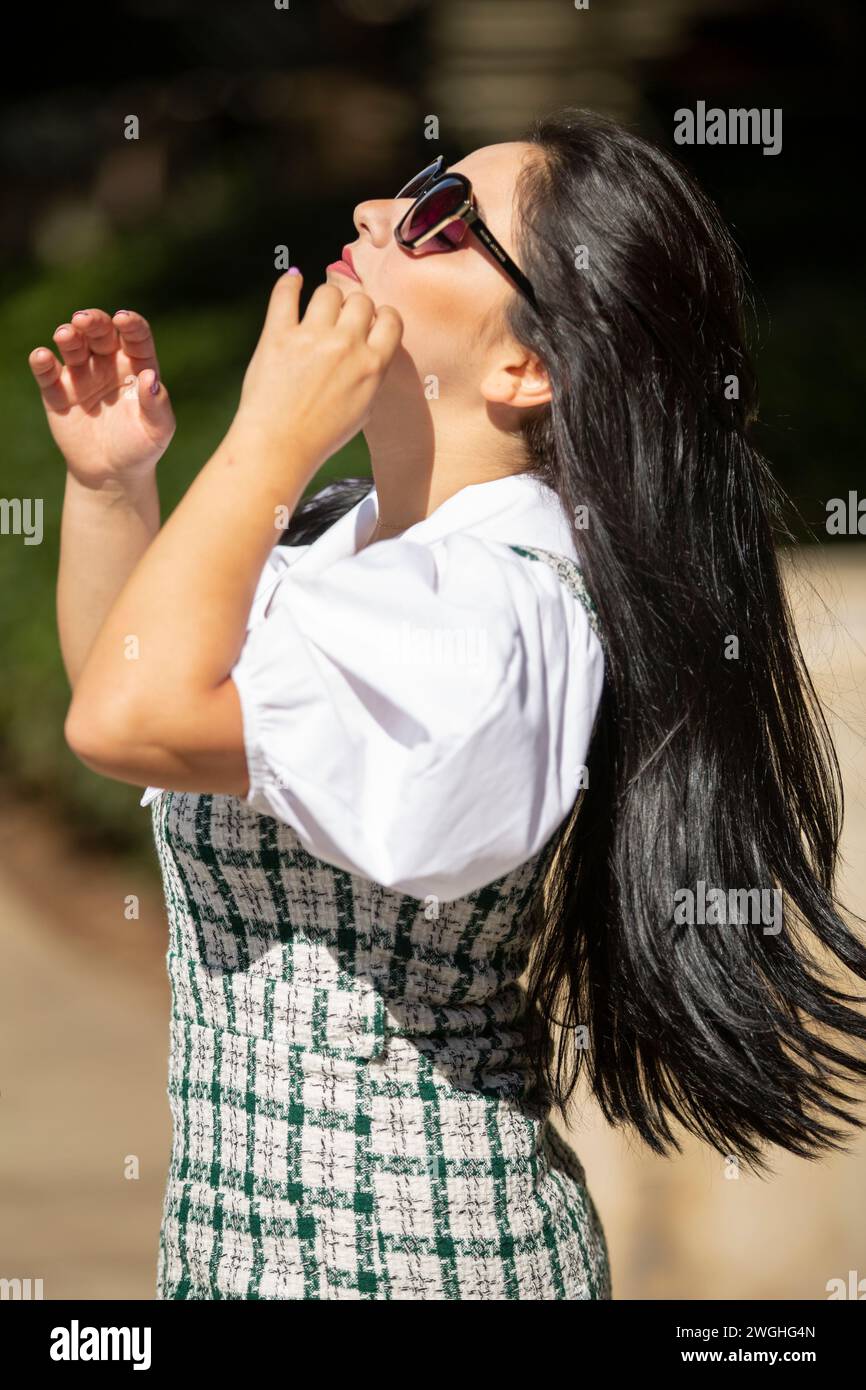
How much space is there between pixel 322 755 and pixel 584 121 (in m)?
0.97

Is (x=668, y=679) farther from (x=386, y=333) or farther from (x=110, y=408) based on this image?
(x=110, y=408)

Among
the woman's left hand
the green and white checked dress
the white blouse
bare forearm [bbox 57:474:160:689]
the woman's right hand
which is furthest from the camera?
bare forearm [bbox 57:474:160:689]

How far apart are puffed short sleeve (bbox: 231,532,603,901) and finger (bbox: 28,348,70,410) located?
657mm

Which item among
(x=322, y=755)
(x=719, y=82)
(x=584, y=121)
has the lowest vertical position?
(x=322, y=755)

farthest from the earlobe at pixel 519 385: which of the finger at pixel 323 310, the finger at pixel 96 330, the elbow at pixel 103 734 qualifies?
the elbow at pixel 103 734

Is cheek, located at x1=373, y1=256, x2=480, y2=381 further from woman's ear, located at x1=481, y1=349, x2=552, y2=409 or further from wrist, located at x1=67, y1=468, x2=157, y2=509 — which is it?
wrist, located at x1=67, y1=468, x2=157, y2=509

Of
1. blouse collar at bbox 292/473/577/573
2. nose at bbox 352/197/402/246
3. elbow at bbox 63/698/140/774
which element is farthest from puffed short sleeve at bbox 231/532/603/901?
nose at bbox 352/197/402/246

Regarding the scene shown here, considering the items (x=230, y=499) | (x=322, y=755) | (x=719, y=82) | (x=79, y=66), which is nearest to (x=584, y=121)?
(x=230, y=499)

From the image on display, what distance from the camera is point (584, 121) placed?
1.92 meters

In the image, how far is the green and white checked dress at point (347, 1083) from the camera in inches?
66.1

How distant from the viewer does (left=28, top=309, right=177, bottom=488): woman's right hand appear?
79.5 inches

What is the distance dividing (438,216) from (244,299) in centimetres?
657

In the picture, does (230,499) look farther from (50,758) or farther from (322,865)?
(50,758)

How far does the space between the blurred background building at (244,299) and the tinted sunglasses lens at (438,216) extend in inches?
63.9
